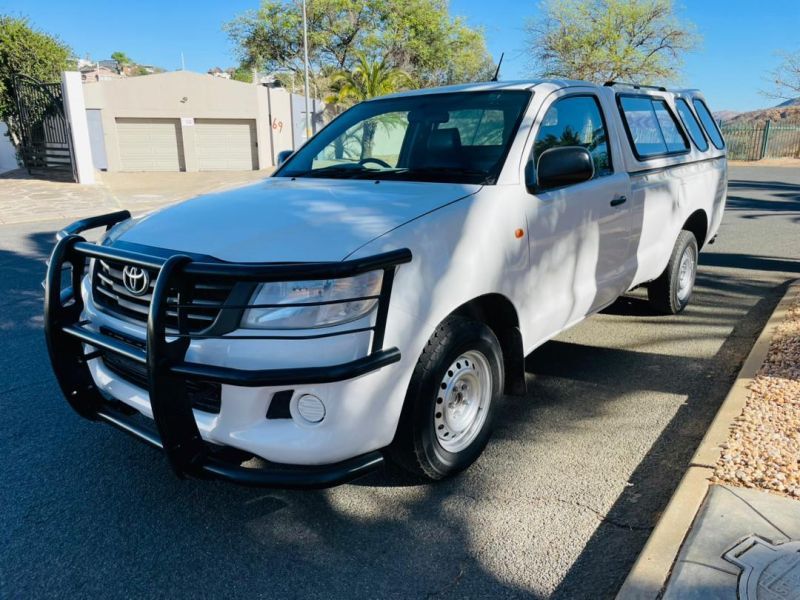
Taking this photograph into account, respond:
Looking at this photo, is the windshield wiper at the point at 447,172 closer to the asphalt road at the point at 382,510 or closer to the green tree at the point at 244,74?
the asphalt road at the point at 382,510

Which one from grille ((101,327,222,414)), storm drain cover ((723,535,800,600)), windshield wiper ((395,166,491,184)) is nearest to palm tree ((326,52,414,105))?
windshield wiper ((395,166,491,184))

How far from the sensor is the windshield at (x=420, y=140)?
12.3 feet

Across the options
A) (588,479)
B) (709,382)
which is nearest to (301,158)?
(588,479)

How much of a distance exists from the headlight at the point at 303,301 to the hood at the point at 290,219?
11cm

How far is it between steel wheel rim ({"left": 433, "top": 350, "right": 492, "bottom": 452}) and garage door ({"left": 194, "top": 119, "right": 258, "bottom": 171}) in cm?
Result: 3211

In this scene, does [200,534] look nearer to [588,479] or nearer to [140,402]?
[140,402]

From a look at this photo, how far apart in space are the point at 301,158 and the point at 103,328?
79.9 inches

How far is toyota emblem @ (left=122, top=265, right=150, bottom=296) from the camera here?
280 centimetres

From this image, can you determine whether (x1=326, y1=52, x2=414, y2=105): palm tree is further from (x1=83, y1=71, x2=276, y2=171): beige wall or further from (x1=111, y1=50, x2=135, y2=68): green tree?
(x1=111, y1=50, x2=135, y2=68): green tree

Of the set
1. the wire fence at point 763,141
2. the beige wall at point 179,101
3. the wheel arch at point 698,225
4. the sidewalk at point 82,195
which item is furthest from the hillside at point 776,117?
the wheel arch at point 698,225

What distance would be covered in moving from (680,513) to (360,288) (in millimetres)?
1691

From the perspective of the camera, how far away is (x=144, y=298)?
2.86m

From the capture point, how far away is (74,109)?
68.8 feet

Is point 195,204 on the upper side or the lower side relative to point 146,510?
upper
